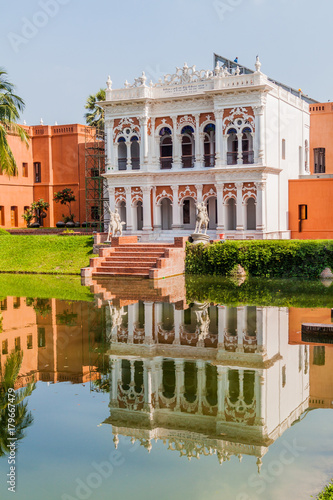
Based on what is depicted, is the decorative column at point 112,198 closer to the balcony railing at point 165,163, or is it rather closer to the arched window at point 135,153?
the arched window at point 135,153

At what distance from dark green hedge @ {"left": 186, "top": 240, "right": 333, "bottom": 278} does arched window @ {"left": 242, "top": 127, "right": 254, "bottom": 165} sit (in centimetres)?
582

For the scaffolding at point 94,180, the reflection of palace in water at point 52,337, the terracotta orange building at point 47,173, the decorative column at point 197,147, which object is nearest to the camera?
the reflection of palace in water at point 52,337

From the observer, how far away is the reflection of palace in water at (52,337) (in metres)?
10.5

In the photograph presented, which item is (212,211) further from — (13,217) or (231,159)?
(13,217)

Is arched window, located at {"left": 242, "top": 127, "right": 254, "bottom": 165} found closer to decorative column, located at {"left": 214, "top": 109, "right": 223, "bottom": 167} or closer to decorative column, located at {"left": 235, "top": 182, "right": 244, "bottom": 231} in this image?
decorative column, located at {"left": 214, "top": 109, "right": 223, "bottom": 167}

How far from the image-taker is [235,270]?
24.0 m

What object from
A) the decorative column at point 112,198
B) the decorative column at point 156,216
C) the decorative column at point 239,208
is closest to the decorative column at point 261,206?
the decorative column at point 239,208

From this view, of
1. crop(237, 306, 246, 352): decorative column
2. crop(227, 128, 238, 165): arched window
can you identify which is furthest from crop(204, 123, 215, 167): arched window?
crop(237, 306, 246, 352): decorative column

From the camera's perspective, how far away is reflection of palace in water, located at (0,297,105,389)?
10508 mm

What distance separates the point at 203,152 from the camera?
2972 cm

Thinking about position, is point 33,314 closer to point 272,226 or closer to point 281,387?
point 281,387

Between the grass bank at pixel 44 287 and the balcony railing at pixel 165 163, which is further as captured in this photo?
the balcony railing at pixel 165 163

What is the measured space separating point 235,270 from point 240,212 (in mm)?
5173

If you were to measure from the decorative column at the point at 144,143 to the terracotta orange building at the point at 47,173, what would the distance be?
815 cm
